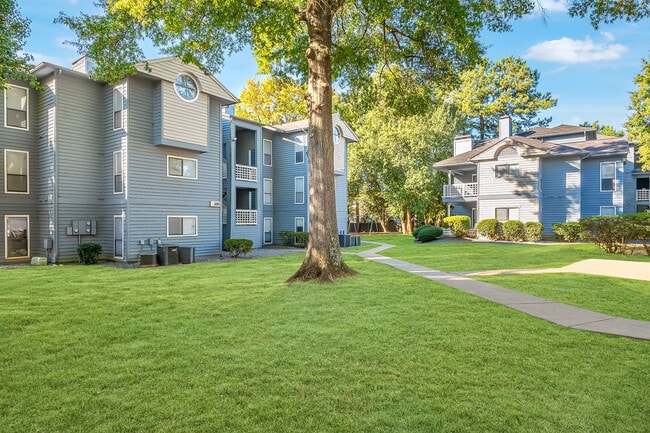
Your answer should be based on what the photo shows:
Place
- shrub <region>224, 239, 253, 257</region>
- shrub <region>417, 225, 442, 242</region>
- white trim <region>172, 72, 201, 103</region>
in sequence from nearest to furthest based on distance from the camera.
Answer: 1. white trim <region>172, 72, 201, 103</region>
2. shrub <region>224, 239, 253, 257</region>
3. shrub <region>417, 225, 442, 242</region>

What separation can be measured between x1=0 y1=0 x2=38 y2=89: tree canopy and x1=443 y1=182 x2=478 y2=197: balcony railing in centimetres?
2599

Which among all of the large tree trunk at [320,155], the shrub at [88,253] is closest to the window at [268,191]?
the shrub at [88,253]

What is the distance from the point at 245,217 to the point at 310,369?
59.7 feet

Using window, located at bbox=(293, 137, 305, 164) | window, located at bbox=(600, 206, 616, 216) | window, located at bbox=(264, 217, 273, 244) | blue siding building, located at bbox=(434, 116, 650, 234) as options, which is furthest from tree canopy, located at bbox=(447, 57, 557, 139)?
window, located at bbox=(264, 217, 273, 244)

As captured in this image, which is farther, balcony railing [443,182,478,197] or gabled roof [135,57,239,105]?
balcony railing [443,182,478,197]

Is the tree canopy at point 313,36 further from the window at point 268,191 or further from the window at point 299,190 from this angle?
the window at point 268,191

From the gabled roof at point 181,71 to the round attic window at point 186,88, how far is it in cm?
23

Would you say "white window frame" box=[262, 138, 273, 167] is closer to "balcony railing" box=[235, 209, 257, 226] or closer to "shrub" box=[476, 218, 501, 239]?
"balcony railing" box=[235, 209, 257, 226]

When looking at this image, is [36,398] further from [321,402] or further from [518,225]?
[518,225]

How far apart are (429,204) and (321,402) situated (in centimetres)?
3375

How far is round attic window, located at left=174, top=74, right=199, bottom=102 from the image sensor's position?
1605 centimetres

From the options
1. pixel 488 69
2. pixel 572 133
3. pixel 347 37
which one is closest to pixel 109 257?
pixel 347 37

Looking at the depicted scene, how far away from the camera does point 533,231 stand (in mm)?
23156

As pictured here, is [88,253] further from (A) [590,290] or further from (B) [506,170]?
(B) [506,170]
